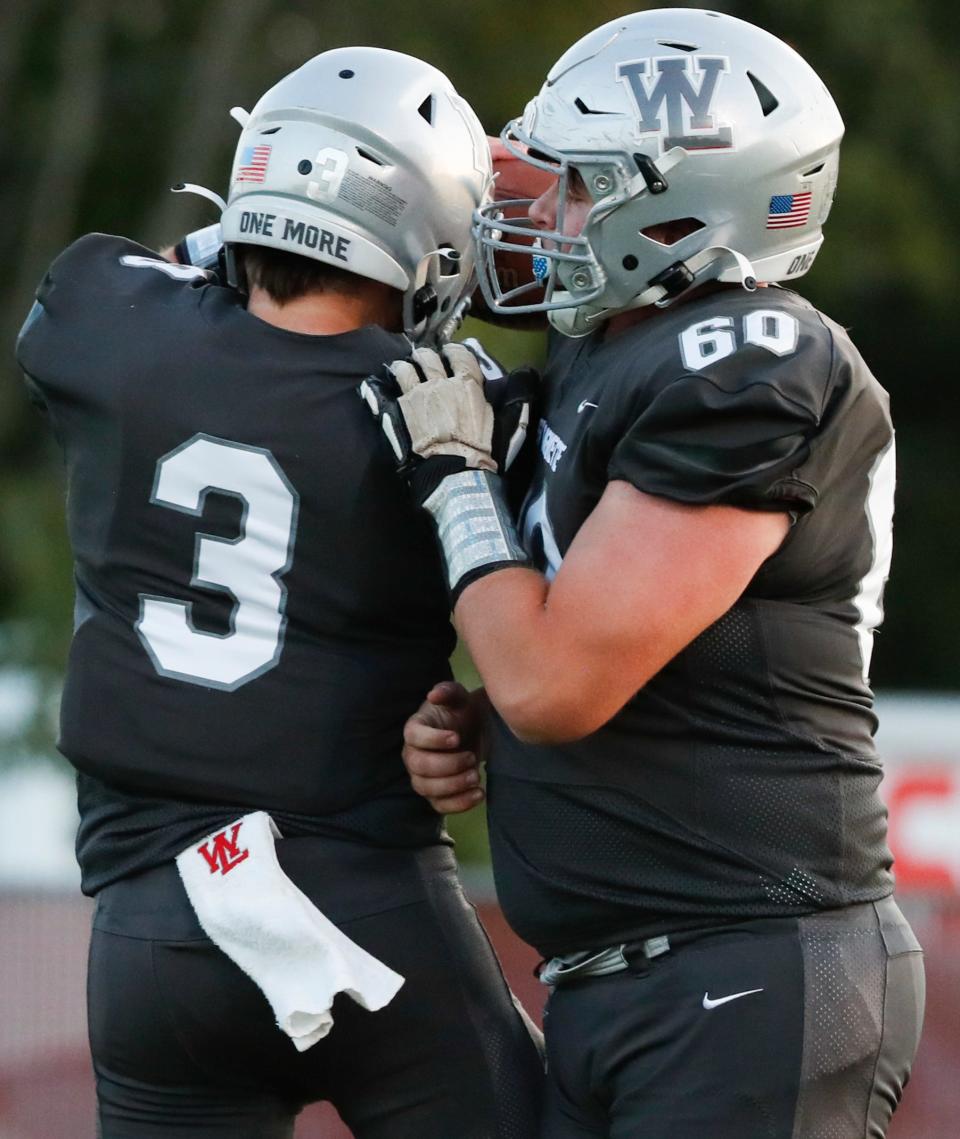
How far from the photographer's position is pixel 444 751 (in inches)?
115

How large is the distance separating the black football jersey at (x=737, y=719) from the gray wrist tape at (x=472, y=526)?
99 millimetres

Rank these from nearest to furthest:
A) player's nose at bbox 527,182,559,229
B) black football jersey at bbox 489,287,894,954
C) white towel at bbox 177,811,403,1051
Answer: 1. black football jersey at bbox 489,287,894,954
2. white towel at bbox 177,811,403,1051
3. player's nose at bbox 527,182,559,229

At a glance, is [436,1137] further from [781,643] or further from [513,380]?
[513,380]

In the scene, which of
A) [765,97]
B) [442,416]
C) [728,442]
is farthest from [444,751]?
[765,97]

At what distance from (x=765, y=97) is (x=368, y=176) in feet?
2.16

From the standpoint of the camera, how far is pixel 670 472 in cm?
252

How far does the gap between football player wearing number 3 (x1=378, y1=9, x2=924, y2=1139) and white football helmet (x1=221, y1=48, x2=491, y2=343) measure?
0.21 m

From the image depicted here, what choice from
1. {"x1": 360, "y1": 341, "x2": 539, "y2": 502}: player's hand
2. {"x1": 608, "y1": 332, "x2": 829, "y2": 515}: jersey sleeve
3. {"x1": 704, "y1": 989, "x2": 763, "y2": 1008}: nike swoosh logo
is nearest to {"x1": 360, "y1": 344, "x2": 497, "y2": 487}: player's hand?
{"x1": 360, "y1": 341, "x2": 539, "y2": 502}: player's hand

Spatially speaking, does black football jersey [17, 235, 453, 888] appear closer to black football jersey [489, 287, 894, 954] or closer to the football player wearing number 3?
the football player wearing number 3

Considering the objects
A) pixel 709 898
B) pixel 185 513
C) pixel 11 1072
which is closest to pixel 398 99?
pixel 185 513

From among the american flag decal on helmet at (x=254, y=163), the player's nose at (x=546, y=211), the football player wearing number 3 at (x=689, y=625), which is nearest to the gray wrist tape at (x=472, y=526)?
the football player wearing number 3 at (x=689, y=625)

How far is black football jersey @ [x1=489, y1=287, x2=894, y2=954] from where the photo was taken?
261cm

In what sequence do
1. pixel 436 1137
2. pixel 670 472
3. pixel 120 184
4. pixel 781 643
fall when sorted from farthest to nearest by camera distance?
pixel 120 184 < pixel 436 1137 < pixel 781 643 < pixel 670 472

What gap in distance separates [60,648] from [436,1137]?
5121mm
